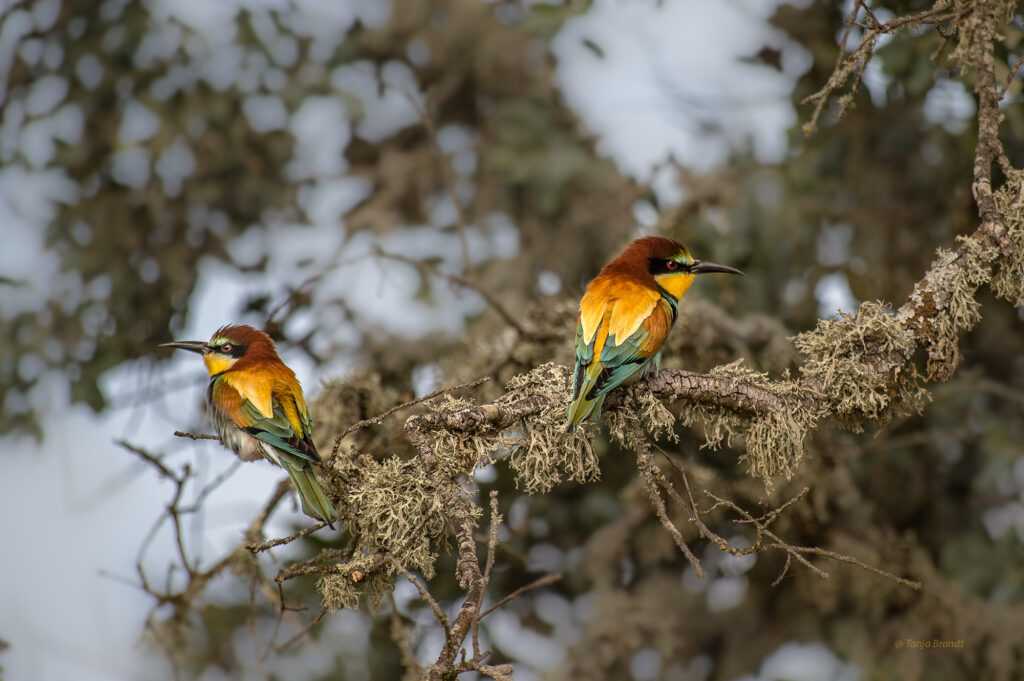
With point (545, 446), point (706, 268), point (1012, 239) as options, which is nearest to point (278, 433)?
point (545, 446)

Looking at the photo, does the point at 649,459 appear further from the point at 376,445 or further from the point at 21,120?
the point at 21,120

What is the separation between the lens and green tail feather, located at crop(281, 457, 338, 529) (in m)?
2.37

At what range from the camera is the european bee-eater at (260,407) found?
2477 mm

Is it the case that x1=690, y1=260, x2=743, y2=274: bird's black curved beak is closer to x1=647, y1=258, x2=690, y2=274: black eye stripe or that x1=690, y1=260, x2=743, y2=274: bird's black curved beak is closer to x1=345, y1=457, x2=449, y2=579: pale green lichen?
x1=647, y1=258, x2=690, y2=274: black eye stripe

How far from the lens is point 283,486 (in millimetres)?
2957

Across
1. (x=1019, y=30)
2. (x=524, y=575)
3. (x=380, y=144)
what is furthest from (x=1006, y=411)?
(x=380, y=144)

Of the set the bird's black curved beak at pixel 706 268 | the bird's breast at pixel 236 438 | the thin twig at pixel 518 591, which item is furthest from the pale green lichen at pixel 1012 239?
the bird's breast at pixel 236 438

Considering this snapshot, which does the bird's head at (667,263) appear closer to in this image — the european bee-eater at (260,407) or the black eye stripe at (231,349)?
the european bee-eater at (260,407)

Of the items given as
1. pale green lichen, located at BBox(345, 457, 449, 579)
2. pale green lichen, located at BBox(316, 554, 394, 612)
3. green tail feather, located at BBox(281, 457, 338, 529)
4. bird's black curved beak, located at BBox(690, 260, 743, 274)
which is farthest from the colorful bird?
green tail feather, located at BBox(281, 457, 338, 529)

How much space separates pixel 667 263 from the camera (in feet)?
9.45

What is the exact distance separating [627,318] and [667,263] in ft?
1.49

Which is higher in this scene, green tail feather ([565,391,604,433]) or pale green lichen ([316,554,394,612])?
green tail feather ([565,391,604,433])

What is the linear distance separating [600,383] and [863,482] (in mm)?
2630

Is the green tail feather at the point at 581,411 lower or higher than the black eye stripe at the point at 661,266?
higher
